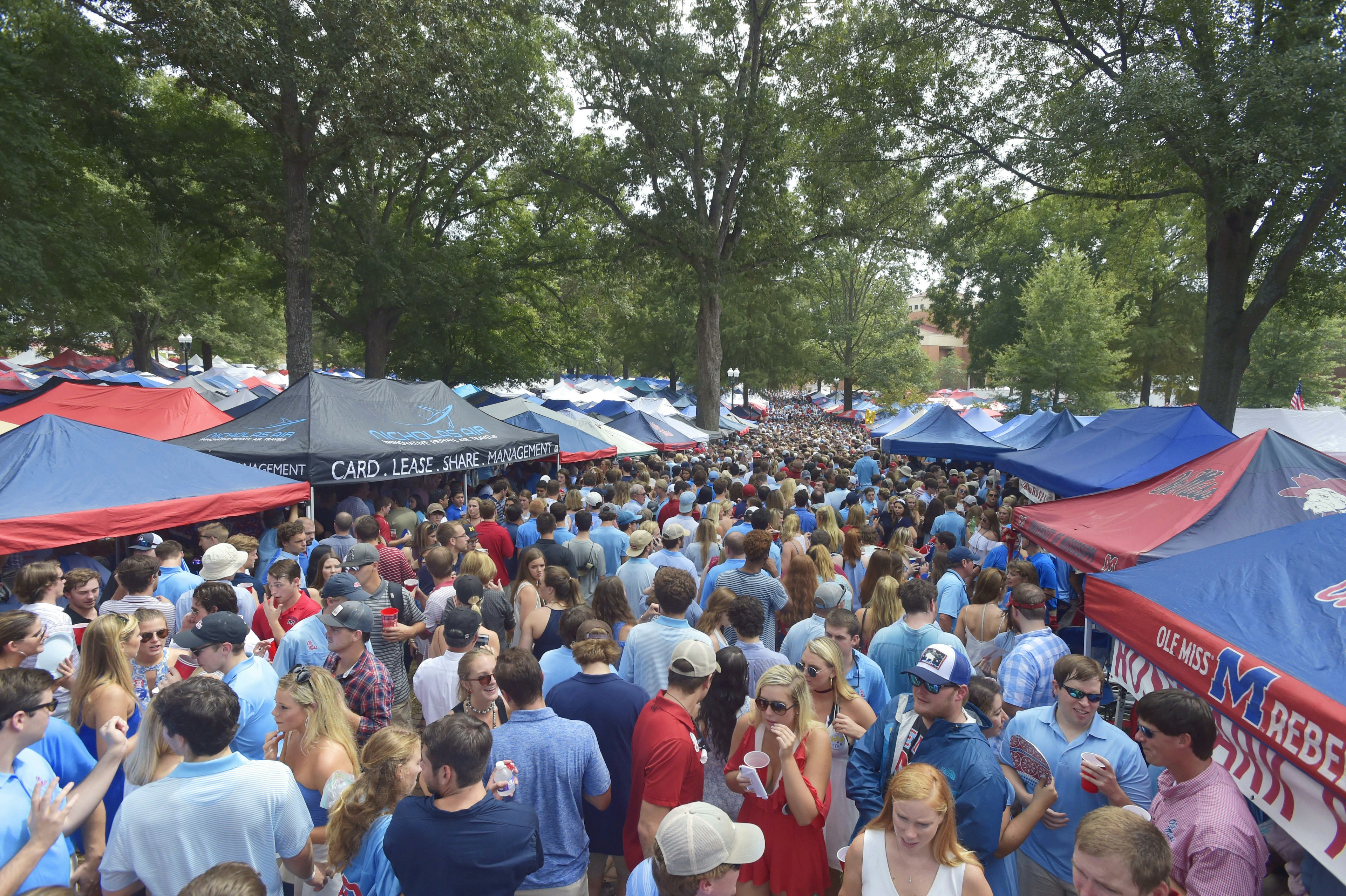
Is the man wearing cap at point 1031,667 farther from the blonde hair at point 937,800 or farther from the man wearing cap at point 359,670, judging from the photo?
the man wearing cap at point 359,670

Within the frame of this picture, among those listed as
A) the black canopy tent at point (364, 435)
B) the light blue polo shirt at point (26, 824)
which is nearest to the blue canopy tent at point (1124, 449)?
the light blue polo shirt at point (26, 824)

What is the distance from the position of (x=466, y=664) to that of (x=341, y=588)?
1404 mm

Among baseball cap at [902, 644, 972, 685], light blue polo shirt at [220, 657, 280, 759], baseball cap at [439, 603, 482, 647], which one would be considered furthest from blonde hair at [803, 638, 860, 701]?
light blue polo shirt at [220, 657, 280, 759]

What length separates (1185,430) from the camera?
8.05 m

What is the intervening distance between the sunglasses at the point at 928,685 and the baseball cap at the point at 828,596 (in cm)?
220

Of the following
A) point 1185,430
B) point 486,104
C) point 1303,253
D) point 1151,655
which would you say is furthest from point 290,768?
point 486,104

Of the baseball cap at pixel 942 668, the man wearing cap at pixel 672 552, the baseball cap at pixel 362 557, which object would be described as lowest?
the man wearing cap at pixel 672 552

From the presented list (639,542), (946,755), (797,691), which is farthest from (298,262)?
(946,755)

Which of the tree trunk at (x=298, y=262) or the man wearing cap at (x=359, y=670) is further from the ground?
the tree trunk at (x=298, y=262)

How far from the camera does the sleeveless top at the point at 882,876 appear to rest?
2.35 metres

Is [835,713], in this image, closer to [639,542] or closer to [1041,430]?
[639,542]

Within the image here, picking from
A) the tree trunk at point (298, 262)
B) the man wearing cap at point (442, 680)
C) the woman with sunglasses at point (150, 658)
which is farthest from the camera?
the tree trunk at point (298, 262)

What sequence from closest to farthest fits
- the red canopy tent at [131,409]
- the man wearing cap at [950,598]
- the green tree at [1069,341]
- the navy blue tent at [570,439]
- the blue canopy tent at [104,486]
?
the man wearing cap at [950,598] < the blue canopy tent at [104,486] < the red canopy tent at [131,409] < the navy blue tent at [570,439] < the green tree at [1069,341]

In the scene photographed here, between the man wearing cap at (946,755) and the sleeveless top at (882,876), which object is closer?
the sleeveless top at (882,876)
